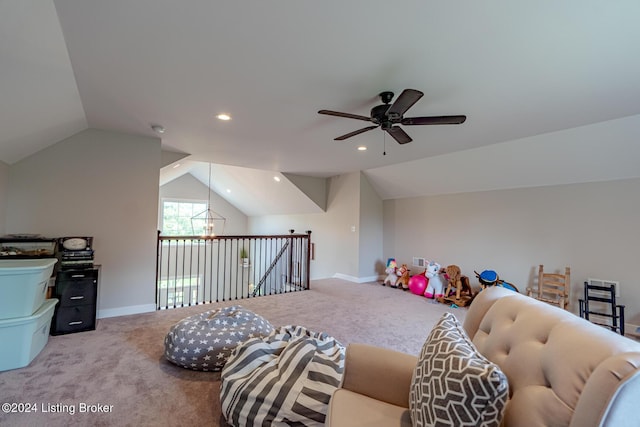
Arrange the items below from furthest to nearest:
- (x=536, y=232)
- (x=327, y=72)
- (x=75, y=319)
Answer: (x=536, y=232)
(x=75, y=319)
(x=327, y=72)

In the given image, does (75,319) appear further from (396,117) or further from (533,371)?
(533,371)

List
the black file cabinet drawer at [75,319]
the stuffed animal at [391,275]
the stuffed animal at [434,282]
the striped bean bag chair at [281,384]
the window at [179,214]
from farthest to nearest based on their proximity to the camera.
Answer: the window at [179,214]
the stuffed animal at [391,275]
the stuffed animal at [434,282]
the black file cabinet drawer at [75,319]
the striped bean bag chair at [281,384]

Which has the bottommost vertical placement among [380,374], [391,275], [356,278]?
[356,278]

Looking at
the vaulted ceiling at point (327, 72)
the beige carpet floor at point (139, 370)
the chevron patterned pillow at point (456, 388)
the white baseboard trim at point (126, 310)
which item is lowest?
the beige carpet floor at point (139, 370)

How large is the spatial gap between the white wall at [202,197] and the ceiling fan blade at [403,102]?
795 centimetres

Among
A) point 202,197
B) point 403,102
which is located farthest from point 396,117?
point 202,197

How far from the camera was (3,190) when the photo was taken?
315 centimetres

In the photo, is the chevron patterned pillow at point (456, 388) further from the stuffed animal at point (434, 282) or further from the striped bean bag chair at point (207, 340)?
the stuffed animal at point (434, 282)

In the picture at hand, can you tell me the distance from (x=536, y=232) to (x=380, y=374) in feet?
14.0

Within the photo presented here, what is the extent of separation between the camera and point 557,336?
0.87 meters

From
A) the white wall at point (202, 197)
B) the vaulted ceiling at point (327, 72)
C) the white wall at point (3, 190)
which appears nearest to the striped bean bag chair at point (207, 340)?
the vaulted ceiling at point (327, 72)

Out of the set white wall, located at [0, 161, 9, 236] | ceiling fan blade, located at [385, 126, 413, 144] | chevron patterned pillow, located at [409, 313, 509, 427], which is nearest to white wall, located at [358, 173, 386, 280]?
ceiling fan blade, located at [385, 126, 413, 144]

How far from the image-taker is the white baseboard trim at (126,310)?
366cm

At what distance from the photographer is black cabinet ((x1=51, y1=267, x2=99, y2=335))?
3088 millimetres
